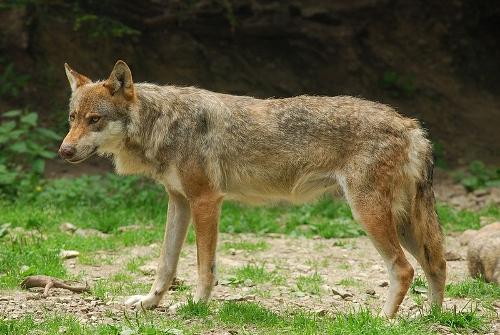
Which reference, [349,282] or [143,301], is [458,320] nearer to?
[349,282]

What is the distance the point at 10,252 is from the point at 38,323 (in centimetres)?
258

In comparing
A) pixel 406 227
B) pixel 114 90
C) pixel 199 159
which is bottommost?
pixel 406 227

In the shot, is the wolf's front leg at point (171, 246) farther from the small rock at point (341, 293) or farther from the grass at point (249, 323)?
the small rock at point (341, 293)

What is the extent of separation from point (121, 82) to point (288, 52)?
9510 mm

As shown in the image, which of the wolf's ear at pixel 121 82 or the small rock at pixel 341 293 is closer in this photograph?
the wolf's ear at pixel 121 82

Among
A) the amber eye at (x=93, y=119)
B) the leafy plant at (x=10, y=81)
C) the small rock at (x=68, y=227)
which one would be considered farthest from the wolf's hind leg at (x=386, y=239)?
the leafy plant at (x=10, y=81)

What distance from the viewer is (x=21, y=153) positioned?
1310 cm

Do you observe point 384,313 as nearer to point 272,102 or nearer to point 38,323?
point 272,102

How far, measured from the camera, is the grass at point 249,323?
5973mm

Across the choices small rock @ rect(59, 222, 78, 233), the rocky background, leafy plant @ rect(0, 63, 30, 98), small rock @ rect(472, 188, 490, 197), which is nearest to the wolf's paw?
small rock @ rect(59, 222, 78, 233)

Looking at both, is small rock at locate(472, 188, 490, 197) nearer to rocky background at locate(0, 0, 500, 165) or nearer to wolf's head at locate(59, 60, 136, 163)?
rocky background at locate(0, 0, 500, 165)

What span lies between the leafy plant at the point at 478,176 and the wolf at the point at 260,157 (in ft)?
20.7

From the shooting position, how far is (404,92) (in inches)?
644

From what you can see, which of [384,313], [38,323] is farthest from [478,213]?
[38,323]
